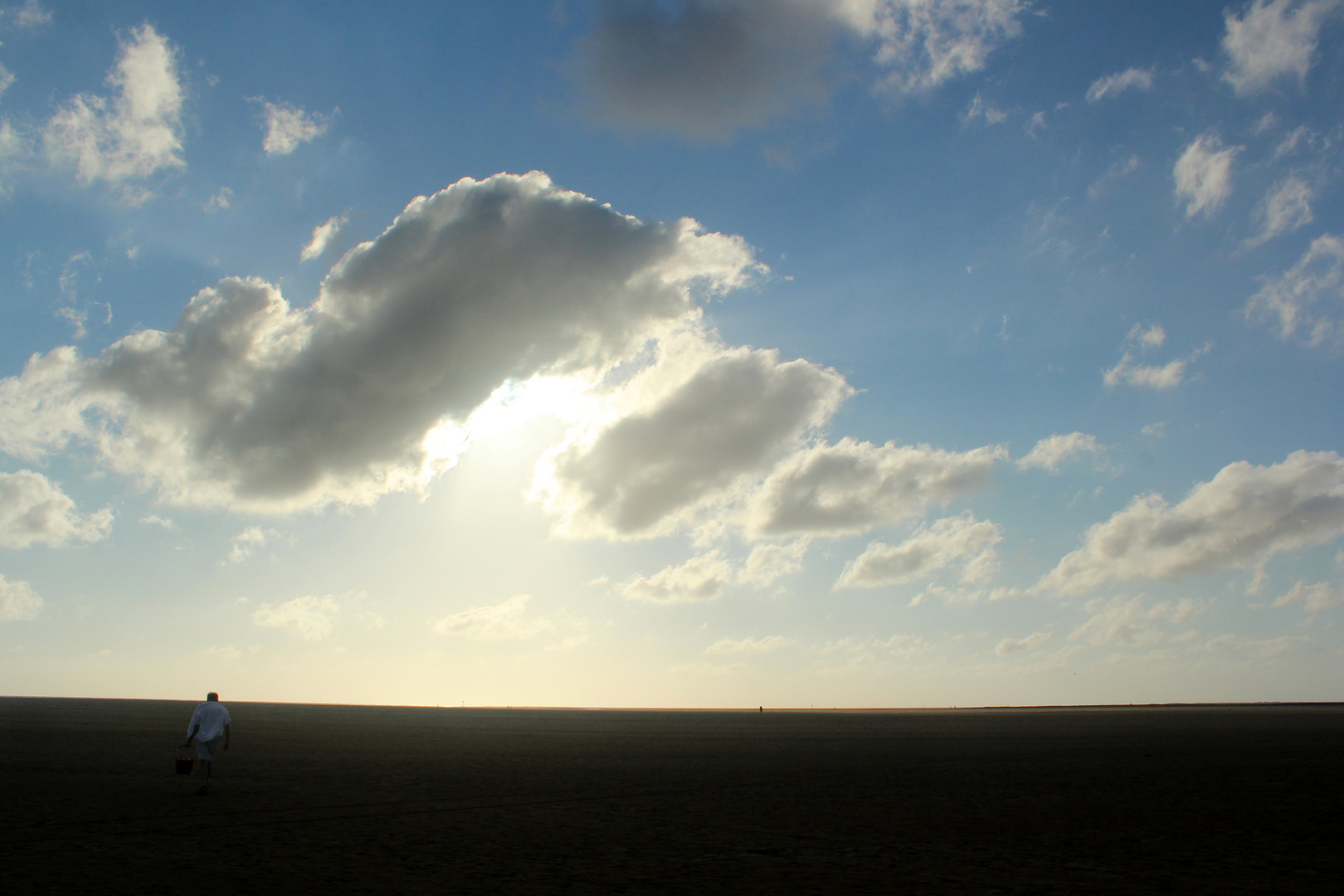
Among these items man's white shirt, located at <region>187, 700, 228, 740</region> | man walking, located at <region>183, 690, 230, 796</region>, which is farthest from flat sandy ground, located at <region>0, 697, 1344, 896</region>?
man's white shirt, located at <region>187, 700, 228, 740</region>

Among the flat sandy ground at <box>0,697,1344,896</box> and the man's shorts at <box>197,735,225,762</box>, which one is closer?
the flat sandy ground at <box>0,697,1344,896</box>

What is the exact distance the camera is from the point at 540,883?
436 inches

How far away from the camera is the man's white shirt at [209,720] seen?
19562 millimetres

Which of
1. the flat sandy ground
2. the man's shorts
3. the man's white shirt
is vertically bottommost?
the flat sandy ground

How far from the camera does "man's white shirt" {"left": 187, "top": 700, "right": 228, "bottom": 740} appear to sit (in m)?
19.6

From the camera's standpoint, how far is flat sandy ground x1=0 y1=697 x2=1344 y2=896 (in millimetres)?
11383

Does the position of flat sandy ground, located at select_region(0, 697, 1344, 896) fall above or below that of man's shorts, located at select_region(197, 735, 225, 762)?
below

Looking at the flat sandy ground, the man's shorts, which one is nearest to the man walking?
the man's shorts

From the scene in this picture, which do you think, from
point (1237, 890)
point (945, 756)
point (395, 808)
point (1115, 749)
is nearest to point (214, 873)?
point (395, 808)

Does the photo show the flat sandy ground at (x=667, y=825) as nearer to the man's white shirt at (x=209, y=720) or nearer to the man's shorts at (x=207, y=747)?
the man's shorts at (x=207, y=747)

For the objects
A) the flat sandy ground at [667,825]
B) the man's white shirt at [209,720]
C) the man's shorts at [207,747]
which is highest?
the man's white shirt at [209,720]

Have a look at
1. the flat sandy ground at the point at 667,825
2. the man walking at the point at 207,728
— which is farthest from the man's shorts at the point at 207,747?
the flat sandy ground at the point at 667,825

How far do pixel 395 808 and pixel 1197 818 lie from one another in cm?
1710

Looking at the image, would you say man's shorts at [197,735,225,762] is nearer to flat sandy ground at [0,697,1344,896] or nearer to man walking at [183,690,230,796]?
man walking at [183,690,230,796]
